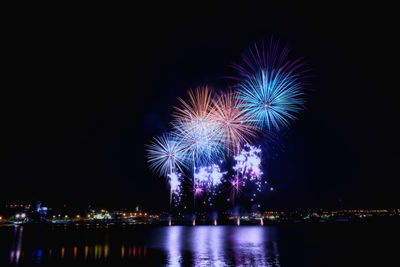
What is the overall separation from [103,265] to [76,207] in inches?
5753

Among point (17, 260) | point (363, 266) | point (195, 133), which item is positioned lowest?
point (363, 266)

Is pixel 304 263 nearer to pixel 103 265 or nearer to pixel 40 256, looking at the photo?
pixel 103 265

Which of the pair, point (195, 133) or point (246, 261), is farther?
point (195, 133)

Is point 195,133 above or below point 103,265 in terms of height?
above

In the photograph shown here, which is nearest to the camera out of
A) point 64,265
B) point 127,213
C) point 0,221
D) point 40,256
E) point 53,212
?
point 64,265

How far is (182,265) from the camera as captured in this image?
49.5ft

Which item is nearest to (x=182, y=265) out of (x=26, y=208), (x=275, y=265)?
(x=275, y=265)

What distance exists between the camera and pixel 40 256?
679 inches

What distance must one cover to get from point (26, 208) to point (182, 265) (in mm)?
125725

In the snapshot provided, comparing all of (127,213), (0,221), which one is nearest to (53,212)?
(0,221)

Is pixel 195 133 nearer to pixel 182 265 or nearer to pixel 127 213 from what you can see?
pixel 182 265

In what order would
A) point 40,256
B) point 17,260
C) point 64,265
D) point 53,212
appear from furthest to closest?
point 53,212, point 40,256, point 17,260, point 64,265

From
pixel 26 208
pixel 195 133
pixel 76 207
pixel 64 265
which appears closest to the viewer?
pixel 64 265

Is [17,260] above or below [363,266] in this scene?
above
